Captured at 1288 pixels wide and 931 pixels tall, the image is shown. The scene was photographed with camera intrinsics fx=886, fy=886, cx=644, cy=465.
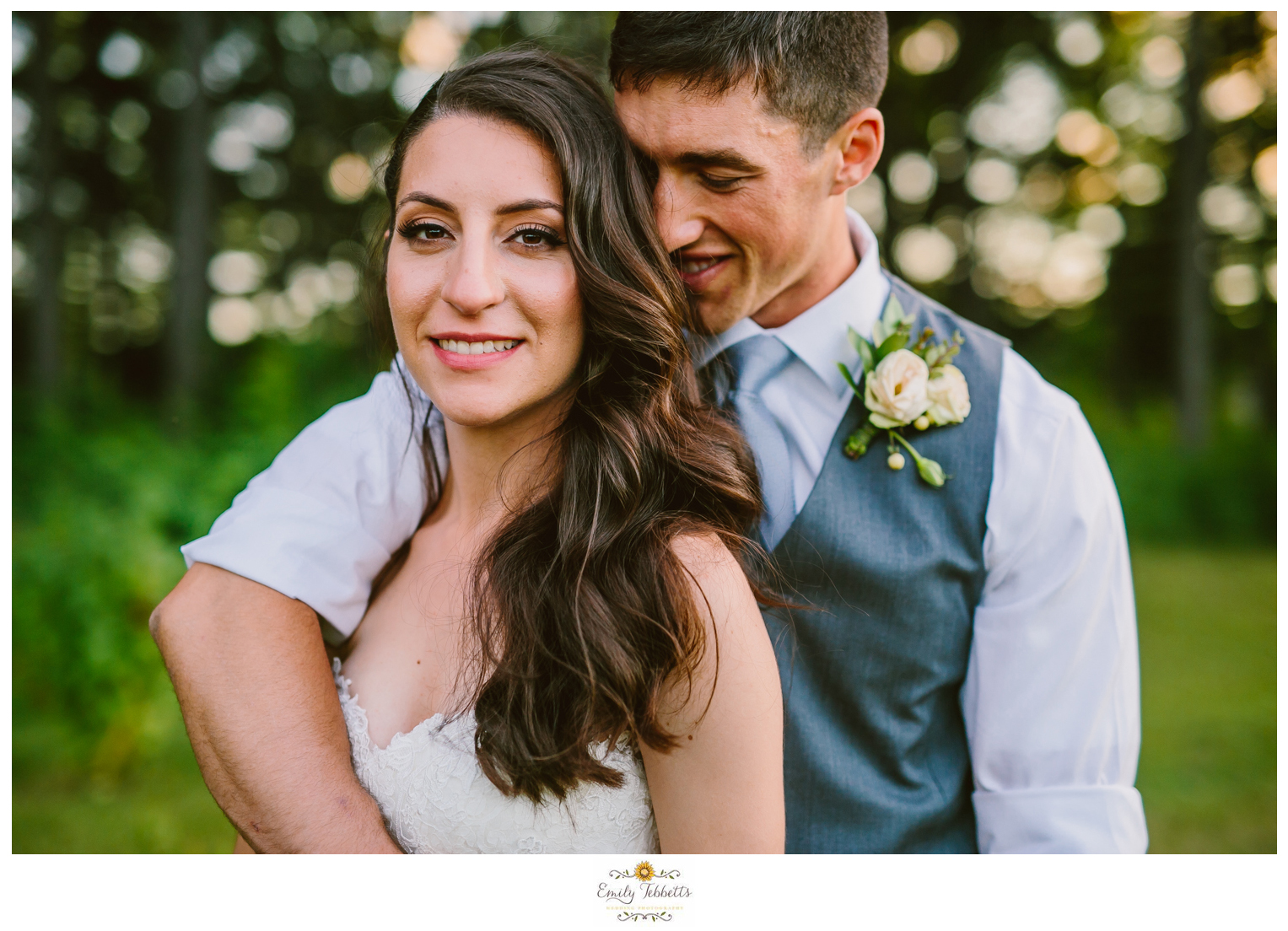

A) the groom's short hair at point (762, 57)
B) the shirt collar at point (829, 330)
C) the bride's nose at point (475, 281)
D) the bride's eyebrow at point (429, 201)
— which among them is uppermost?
the groom's short hair at point (762, 57)

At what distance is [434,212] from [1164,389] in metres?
9.91

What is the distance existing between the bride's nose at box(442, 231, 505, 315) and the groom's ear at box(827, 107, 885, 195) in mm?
871

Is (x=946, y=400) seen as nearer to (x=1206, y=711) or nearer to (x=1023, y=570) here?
(x=1023, y=570)

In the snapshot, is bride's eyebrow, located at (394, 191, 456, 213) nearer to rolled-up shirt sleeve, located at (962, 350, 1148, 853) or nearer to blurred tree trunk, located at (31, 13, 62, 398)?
rolled-up shirt sleeve, located at (962, 350, 1148, 853)

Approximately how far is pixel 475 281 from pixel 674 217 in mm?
477

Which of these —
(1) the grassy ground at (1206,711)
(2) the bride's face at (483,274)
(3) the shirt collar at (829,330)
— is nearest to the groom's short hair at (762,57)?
(3) the shirt collar at (829,330)

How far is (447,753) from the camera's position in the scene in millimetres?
→ 1536

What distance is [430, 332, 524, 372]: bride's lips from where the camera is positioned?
147cm

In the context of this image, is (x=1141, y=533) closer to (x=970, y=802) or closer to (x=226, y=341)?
(x=970, y=802)

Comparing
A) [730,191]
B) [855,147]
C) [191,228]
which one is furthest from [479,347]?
[191,228]

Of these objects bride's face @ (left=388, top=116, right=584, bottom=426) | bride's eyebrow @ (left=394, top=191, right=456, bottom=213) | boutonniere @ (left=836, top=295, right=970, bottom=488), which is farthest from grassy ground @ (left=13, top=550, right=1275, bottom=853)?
bride's eyebrow @ (left=394, top=191, right=456, bottom=213)

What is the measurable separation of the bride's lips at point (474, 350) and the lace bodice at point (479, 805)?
61 cm

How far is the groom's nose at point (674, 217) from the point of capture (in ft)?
5.48

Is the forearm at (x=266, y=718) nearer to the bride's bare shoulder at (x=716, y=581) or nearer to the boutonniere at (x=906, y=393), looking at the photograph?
the bride's bare shoulder at (x=716, y=581)
